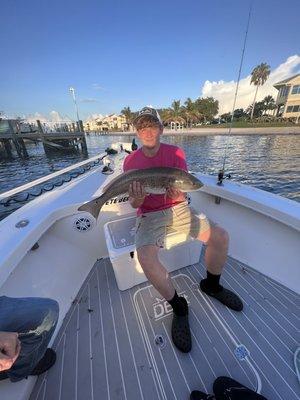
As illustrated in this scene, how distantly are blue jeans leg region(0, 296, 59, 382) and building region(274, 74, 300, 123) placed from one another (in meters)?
56.2

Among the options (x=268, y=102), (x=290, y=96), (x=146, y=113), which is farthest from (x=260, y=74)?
(x=146, y=113)

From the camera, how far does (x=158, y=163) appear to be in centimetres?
253

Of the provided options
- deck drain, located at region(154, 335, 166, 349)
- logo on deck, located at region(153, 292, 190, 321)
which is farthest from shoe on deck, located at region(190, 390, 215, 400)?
logo on deck, located at region(153, 292, 190, 321)

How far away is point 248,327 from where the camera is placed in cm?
213

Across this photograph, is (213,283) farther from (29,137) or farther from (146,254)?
(29,137)

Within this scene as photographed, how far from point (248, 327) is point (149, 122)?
7.87 ft

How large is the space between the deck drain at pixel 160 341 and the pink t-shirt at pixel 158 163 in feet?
4.33

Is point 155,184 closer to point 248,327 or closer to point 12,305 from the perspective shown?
point 12,305

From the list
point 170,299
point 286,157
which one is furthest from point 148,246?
point 286,157

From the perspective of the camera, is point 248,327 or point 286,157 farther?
point 286,157

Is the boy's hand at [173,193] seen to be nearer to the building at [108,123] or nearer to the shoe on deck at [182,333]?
the shoe on deck at [182,333]

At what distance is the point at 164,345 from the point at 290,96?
56781 mm

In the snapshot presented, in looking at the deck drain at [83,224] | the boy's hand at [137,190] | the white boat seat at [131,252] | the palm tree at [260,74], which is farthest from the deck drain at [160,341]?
the palm tree at [260,74]

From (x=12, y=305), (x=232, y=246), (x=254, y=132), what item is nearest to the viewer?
(x=12, y=305)
